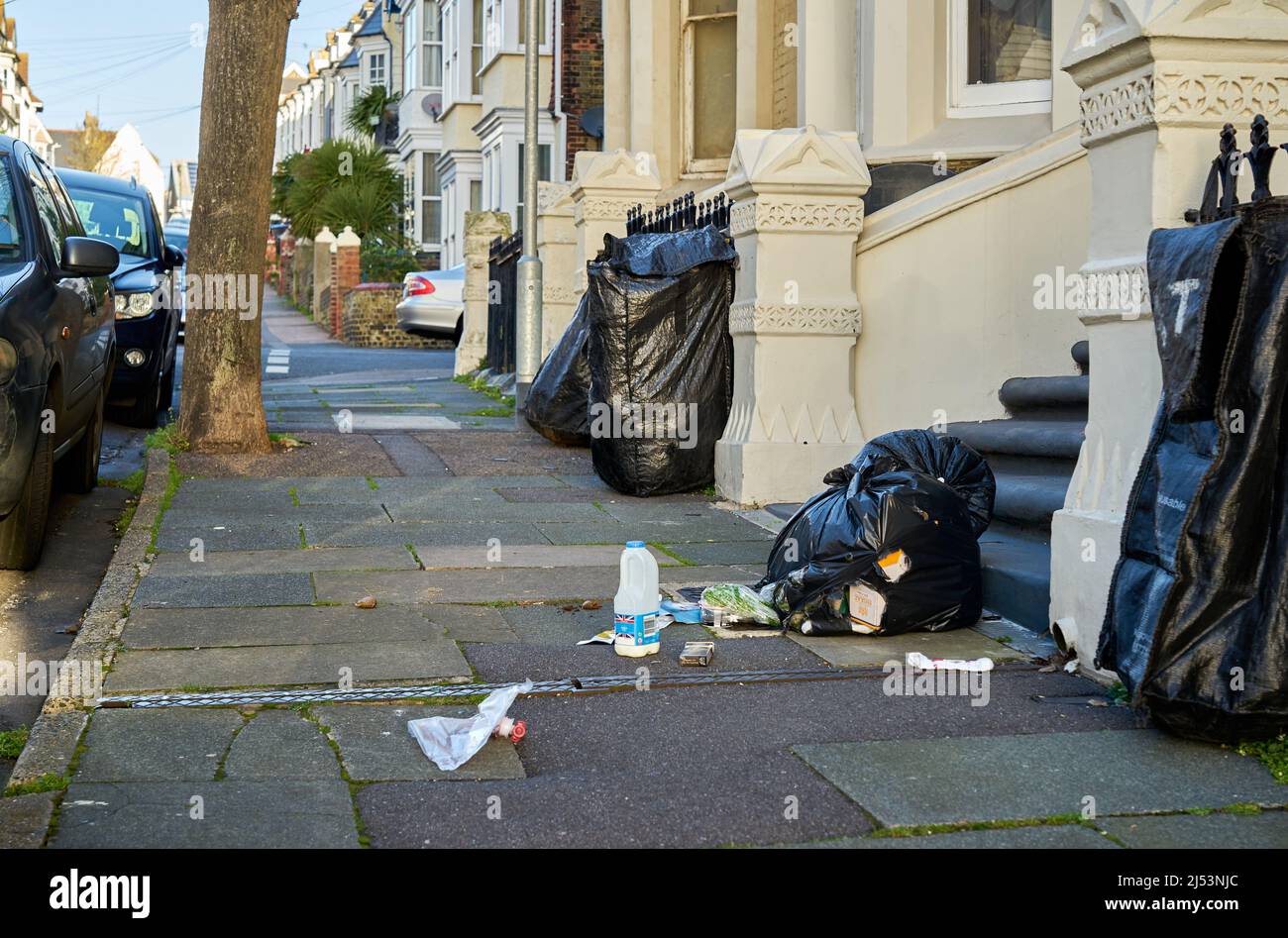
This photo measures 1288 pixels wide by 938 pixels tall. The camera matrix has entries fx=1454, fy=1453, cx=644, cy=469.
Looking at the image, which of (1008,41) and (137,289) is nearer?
(1008,41)

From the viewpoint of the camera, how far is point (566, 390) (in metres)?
11.4

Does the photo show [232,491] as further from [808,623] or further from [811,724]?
[811,724]

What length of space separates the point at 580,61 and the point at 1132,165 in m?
18.6

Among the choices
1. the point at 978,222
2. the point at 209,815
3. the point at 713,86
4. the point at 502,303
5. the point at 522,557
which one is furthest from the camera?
the point at 502,303

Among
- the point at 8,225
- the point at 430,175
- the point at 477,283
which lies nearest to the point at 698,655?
the point at 8,225

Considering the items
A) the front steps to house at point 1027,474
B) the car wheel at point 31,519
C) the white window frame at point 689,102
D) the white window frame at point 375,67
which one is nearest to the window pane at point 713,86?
the white window frame at point 689,102

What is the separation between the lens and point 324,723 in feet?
15.1

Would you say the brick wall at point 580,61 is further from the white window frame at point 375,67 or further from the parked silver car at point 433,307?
the white window frame at point 375,67

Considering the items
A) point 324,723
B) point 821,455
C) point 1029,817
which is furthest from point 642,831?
point 821,455

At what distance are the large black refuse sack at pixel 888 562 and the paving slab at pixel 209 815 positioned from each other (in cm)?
248

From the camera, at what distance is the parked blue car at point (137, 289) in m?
12.1

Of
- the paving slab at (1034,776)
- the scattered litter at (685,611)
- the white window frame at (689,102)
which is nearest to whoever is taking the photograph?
the paving slab at (1034,776)

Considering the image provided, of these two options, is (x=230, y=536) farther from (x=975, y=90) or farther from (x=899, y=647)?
(x=975, y=90)

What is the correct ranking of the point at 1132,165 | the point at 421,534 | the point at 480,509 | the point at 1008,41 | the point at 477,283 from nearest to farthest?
the point at 1132,165, the point at 421,534, the point at 480,509, the point at 1008,41, the point at 477,283
